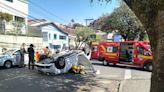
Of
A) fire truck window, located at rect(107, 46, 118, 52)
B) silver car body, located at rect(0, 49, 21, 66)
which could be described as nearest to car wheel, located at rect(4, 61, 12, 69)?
silver car body, located at rect(0, 49, 21, 66)

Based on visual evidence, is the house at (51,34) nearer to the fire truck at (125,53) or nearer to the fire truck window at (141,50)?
the fire truck at (125,53)

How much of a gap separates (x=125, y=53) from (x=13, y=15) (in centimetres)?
1457

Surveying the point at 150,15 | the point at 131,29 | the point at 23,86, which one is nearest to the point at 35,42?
the point at 131,29

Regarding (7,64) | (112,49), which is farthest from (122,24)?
(7,64)

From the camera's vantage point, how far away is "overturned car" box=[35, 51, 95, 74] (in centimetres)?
1459

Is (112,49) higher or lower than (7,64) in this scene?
higher

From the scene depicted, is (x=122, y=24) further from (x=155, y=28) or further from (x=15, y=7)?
(x=155, y=28)

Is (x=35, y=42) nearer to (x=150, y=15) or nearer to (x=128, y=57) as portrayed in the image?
(x=128, y=57)

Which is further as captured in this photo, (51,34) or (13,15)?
(51,34)

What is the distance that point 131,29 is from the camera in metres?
33.2

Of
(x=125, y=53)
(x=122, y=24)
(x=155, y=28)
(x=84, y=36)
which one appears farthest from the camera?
(x=84, y=36)

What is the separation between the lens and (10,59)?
711 inches

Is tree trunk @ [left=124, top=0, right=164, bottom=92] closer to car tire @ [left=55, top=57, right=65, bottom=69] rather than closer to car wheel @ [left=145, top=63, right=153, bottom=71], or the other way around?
car tire @ [left=55, top=57, right=65, bottom=69]

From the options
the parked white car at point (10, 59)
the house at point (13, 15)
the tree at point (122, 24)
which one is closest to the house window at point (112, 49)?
the parked white car at point (10, 59)
